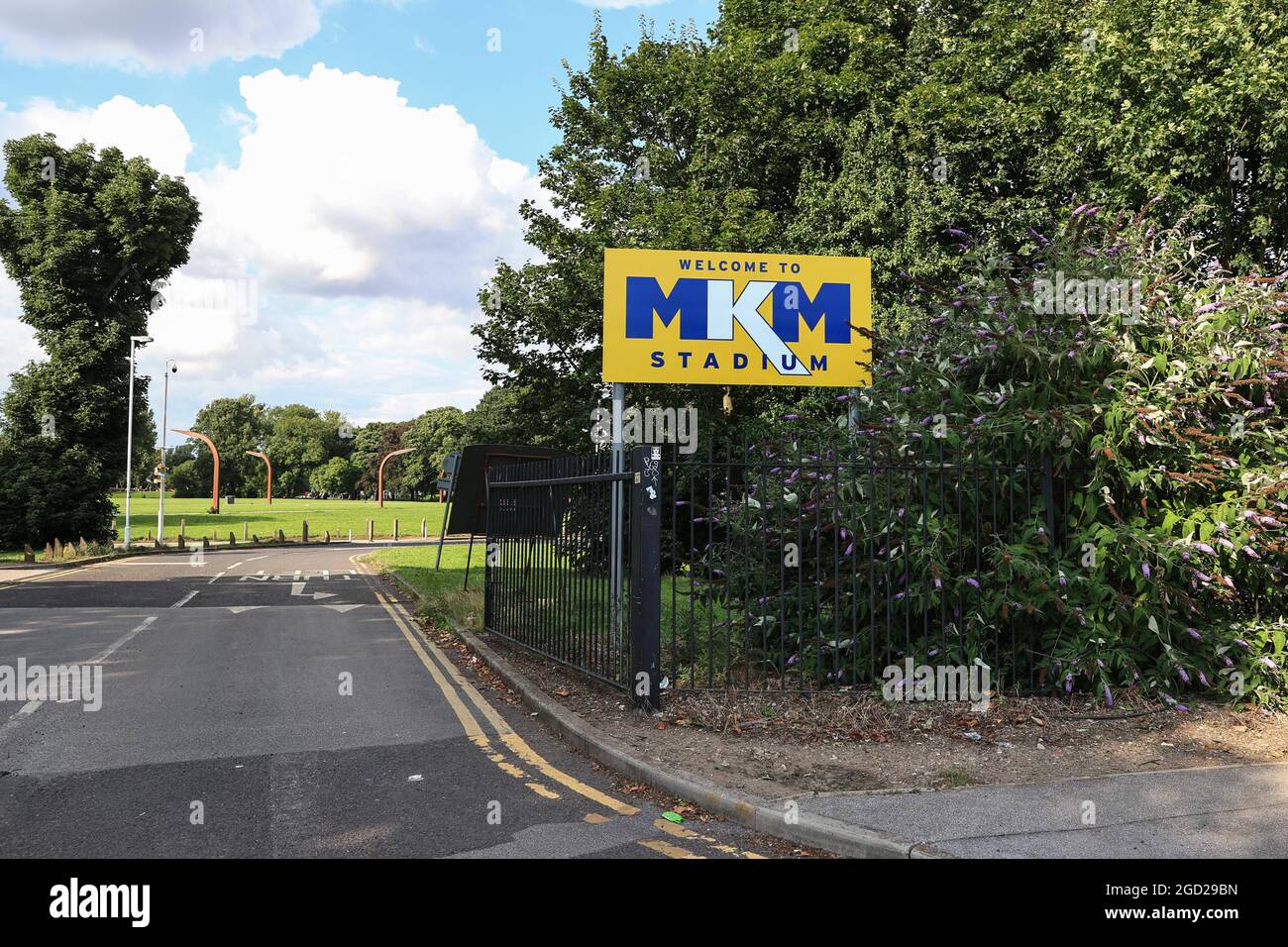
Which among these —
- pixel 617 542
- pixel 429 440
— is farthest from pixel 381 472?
pixel 617 542

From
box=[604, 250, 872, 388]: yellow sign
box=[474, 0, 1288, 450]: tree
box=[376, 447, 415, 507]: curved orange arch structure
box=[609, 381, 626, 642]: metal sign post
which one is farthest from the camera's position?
box=[376, 447, 415, 507]: curved orange arch structure

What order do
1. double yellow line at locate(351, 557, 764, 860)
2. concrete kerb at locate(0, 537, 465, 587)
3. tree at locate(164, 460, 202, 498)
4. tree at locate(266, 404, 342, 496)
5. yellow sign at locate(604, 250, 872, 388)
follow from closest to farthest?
double yellow line at locate(351, 557, 764, 860) < yellow sign at locate(604, 250, 872, 388) < concrete kerb at locate(0, 537, 465, 587) < tree at locate(164, 460, 202, 498) < tree at locate(266, 404, 342, 496)

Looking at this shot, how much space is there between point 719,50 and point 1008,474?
23.0 meters

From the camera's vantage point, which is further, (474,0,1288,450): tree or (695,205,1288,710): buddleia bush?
(474,0,1288,450): tree

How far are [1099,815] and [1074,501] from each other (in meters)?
3.35

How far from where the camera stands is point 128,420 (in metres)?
33.5

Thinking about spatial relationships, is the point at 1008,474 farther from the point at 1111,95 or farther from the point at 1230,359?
the point at 1111,95

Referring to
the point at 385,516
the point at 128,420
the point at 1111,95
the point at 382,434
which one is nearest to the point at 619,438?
the point at 1111,95

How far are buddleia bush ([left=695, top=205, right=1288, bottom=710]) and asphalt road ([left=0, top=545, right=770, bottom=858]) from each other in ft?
8.28

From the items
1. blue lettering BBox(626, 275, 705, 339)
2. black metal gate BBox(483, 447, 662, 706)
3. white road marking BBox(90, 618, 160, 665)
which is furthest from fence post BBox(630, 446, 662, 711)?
white road marking BBox(90, 618, 160, 665)

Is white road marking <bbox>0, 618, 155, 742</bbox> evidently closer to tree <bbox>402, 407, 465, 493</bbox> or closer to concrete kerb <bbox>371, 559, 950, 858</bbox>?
concrete kerb <bbox>371, 559, 950, 858</bbox>

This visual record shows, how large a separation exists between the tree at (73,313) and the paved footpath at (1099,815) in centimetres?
3453

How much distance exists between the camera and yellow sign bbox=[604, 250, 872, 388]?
35.3ft

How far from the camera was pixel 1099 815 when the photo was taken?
15.3ft
